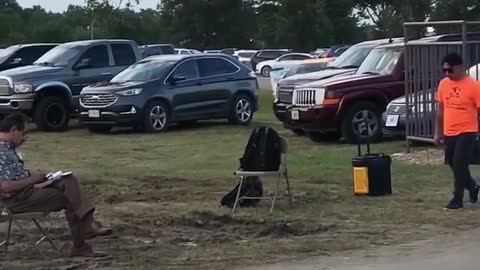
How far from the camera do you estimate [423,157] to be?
673 inches

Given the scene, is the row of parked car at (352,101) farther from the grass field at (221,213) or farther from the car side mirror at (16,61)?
the car side mirror at (16,61)

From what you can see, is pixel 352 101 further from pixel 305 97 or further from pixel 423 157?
pixel 423 157

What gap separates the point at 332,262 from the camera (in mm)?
9734

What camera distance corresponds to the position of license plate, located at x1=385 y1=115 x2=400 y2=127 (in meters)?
19.0

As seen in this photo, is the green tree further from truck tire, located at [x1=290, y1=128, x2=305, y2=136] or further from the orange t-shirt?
the orange t-shirt

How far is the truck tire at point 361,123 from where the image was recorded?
20.3m

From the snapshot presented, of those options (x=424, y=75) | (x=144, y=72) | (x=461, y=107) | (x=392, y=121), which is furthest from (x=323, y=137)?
(x=461, y=107)

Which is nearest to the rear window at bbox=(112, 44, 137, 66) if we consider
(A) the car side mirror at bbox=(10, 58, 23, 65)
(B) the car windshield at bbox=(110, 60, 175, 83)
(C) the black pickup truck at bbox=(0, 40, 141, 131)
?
(C) the black pickup truck at bbox=(0, 40, 141, 131)

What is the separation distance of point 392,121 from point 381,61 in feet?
8.35

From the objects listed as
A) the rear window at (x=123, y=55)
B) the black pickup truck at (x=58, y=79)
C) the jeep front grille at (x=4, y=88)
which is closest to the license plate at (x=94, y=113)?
the black pickup truck at (x=58, y=79)

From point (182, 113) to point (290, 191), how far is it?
37.0 ft

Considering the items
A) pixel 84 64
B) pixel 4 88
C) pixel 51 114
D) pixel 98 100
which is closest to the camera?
pixel 98 100

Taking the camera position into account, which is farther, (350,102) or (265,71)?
(265,71)

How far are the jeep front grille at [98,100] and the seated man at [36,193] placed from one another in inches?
540
